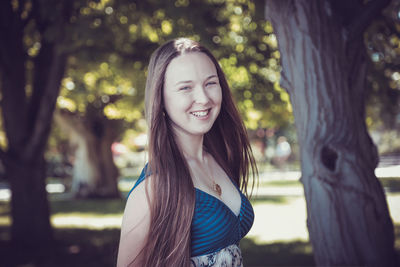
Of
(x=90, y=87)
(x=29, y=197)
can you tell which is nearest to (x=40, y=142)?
(x=29, y=197)

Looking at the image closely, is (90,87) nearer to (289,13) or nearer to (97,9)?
(97,9)

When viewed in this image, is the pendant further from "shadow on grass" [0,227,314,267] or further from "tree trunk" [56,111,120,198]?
"tree trunk" [56,111,120,198]

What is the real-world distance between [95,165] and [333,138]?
16024mm

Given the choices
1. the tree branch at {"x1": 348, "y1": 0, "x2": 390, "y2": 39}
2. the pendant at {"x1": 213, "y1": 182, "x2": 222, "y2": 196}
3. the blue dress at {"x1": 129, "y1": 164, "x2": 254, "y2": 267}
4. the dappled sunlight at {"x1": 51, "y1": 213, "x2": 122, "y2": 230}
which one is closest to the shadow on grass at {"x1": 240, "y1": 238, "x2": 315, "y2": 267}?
the dappled sunlight at {"x1": 51, "y1": 213, "x2": 122, "y2": 230}

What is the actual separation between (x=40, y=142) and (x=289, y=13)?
566cm

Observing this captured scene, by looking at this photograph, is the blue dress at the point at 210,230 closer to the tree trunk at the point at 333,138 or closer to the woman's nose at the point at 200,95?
the woman's nose at the point at 200,95

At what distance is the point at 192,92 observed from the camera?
2.07m

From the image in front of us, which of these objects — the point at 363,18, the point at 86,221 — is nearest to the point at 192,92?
the point at 363,18

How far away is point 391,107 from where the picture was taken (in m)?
7.99

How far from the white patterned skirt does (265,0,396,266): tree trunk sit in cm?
136

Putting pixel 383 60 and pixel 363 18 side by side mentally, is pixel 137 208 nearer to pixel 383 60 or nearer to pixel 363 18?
pixel 363 18

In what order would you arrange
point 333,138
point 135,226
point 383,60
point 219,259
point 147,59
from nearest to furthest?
point 135,226 → point 219,259 → point 333,138 → point 383,60 → point 147,59

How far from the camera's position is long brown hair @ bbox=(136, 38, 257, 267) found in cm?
187

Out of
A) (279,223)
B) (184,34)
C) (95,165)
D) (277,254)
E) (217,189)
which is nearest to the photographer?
(217,189)
